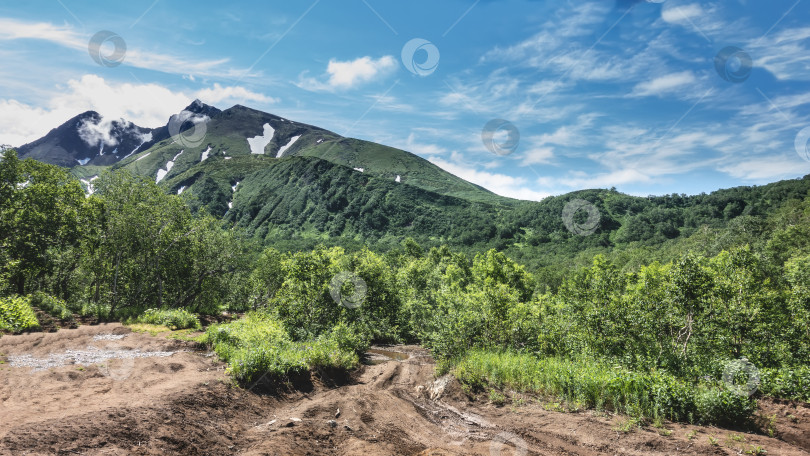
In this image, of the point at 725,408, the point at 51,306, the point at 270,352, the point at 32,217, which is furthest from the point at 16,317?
the point at 725,408

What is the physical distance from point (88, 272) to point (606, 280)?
143 feet

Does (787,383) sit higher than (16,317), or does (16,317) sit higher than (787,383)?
(787,383)

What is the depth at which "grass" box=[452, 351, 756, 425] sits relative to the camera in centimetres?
1091

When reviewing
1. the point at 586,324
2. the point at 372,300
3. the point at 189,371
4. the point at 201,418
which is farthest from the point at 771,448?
the point at 372,300

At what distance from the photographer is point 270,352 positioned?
14.8 m

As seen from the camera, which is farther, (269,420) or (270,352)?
(270,352)

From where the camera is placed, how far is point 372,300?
1175 inches

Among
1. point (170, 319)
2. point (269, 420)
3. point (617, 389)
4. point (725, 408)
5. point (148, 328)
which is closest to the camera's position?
point (725, 408)

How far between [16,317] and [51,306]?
26.0ft

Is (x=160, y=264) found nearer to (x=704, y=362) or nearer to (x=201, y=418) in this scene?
(x=201, y=418)

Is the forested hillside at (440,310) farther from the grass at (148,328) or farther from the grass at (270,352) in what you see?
the grass at (148,328)

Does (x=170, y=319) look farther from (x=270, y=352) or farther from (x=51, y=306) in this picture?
(x=270, y=352)

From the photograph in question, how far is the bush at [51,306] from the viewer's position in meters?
25.0

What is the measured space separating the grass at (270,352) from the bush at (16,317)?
344 inches
